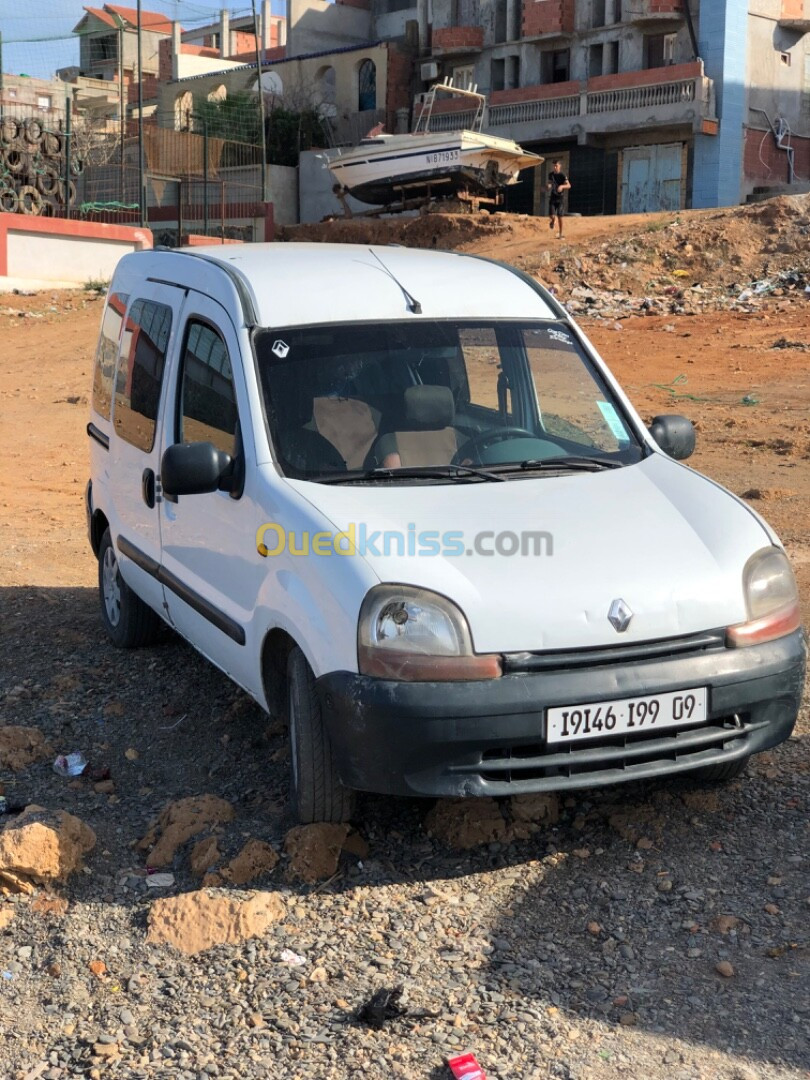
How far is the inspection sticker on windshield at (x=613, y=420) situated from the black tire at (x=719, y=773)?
1308mm

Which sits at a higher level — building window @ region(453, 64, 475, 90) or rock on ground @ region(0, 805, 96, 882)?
building window @ region(453, 64, 475, 90)

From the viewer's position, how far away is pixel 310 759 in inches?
160

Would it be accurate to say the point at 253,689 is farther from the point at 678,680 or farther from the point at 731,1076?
the point at 731,1076

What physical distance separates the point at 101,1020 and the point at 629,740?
1.72 meters

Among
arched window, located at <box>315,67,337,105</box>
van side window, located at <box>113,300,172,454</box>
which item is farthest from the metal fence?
van side window, located at <box>113,300,172,454</box>

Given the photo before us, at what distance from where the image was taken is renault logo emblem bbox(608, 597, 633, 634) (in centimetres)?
380

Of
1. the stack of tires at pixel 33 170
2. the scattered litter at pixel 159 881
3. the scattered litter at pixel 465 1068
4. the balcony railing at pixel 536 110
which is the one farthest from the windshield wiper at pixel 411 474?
the balcony railing at pixel 536 110

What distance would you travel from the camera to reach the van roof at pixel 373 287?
195 inches

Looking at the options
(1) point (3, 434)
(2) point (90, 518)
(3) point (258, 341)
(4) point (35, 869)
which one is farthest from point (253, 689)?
(1) point (3, 434)

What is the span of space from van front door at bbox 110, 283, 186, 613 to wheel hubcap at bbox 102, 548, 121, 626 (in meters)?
0.34

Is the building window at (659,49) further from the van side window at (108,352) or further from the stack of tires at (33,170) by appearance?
the van side window at (108,352)

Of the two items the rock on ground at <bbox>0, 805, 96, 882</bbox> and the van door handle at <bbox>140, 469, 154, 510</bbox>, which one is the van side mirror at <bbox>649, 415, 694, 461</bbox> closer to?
the van door handle at <bbox>140, 469, 154, 510</bbox>

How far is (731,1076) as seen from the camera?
301 cm

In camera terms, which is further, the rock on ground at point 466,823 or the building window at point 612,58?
the building window at point 612,58
